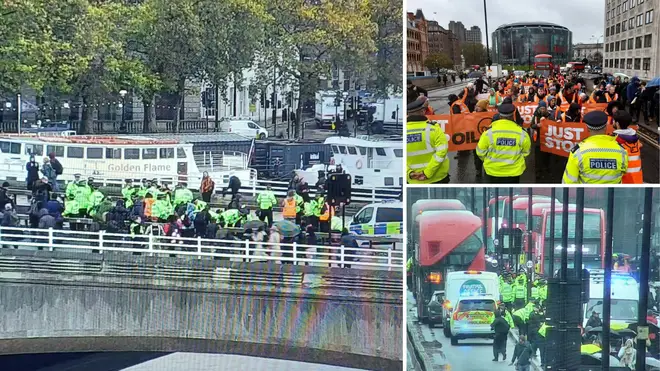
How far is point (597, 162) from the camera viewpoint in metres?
3.73

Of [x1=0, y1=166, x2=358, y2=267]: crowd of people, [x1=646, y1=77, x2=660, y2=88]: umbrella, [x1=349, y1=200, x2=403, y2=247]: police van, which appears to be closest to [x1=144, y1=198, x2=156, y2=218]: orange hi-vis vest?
[x1=0, y1=166, x2=358, y2=267]: crowd of people

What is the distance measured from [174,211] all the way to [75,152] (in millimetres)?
604

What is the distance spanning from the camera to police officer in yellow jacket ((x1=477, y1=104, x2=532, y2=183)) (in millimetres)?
3811

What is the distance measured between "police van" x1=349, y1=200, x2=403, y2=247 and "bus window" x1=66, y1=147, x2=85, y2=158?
146cm

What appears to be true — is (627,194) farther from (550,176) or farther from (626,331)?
(626,331)

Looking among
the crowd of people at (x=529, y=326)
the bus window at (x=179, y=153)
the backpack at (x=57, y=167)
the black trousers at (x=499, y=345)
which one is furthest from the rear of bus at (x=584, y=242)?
the backpack at (x=57, y=167)

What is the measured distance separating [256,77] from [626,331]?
228 cm

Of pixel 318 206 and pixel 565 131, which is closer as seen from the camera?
pixel 565 131

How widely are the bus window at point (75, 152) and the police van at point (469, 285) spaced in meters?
2.00

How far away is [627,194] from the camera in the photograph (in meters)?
3.87

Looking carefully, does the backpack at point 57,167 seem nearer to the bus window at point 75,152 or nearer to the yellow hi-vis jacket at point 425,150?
the bus window at point 75,152

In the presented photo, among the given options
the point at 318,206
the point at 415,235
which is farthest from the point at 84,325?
the point at 415,235

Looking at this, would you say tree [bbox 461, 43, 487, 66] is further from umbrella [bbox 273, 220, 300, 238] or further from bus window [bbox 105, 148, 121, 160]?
bus window [bbox 105, 148, 121, 160]

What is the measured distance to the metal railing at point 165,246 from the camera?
4160 mm
